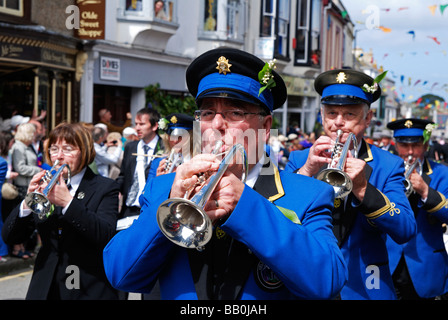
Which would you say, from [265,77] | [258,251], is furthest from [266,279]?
[265,77]

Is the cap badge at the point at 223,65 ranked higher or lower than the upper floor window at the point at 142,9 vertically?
lower

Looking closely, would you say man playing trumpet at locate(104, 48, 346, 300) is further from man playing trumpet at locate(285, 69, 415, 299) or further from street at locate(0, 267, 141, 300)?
street at locate(0, 267, 141, 300)

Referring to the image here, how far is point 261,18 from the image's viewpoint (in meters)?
25.5

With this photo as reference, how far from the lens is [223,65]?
7.61 feet

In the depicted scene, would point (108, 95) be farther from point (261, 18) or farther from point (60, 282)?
point (60, 282)

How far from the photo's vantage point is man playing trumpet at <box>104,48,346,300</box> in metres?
1.94

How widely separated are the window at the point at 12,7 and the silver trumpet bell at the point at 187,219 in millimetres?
11113

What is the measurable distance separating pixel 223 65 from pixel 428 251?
3.02 meters

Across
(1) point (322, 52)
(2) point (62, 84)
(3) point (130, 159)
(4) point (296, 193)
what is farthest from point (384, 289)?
(1) point (322, 52)

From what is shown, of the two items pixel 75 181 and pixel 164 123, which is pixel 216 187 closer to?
pixel 75 181

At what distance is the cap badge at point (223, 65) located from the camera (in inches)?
91.0

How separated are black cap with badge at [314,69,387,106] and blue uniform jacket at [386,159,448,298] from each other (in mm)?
1100

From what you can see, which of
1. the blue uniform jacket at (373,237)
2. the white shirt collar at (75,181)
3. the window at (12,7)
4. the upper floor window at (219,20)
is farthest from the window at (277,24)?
the blue uniform jacket at (373,237)

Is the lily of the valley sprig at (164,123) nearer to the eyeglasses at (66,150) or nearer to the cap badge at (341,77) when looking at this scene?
the eyeglasses at (66,150)
